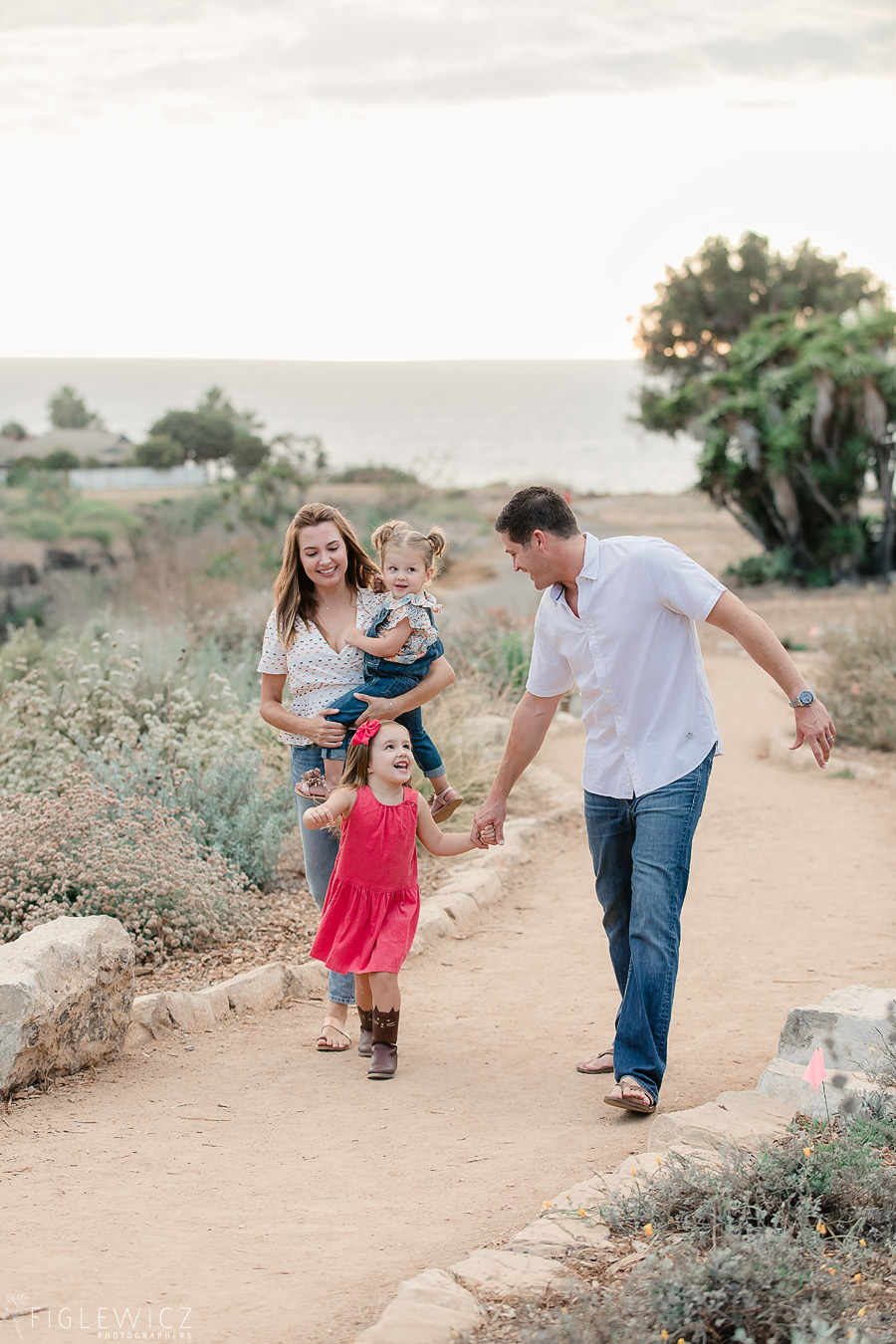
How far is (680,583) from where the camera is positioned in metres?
3.60

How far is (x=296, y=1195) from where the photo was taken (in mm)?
3207

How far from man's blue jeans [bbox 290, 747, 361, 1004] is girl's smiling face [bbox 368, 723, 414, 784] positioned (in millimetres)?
370

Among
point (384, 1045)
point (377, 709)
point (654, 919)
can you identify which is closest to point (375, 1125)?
point (384, 1045)

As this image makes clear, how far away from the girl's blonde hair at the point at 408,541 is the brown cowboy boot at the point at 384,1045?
1487 millimetres

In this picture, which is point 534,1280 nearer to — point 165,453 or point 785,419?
point 785,419

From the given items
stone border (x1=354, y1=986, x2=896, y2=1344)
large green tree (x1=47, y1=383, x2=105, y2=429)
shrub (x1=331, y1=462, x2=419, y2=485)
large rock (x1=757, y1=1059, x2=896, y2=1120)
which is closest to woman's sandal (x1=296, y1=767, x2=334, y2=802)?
stone border (x1=354, y1=986, x2=896, y2=1344)

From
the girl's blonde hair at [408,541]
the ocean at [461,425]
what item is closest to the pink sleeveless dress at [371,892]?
the girl's blonde hair at [408,541]

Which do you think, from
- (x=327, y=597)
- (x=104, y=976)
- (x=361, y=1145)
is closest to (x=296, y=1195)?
(x=361, y=1145)

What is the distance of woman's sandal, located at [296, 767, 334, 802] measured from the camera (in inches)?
165

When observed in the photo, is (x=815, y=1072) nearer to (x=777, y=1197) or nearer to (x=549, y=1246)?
(x=777, y=1197)

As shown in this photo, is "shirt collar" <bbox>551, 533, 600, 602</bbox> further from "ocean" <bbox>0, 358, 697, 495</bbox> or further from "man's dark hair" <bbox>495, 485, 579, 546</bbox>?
"ocean" <bbox>0, 358, 697, 495</bbox>

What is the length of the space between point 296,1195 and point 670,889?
131 centimetres

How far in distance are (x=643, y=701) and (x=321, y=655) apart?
116cm

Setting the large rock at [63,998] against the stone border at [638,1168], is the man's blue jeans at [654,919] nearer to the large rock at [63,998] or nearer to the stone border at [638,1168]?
the stone border at [638,1168]
